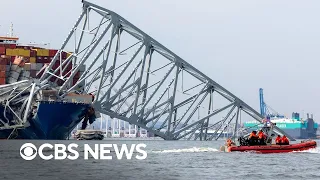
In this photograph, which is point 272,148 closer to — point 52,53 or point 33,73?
point 33,73

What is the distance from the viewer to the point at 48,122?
131 meters

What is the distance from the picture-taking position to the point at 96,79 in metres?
134

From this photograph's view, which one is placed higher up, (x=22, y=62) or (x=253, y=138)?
(x=22, y=62)

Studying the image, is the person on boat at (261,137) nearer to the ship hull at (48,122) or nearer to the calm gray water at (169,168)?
the calm gray water at (169,168)

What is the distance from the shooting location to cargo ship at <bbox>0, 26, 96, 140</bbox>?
129375 millimetres

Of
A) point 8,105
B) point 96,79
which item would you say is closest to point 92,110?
point 96,79

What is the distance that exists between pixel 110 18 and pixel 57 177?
78.0 metres

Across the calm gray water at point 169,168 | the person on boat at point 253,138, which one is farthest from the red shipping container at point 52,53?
the person on boat at point 253,138

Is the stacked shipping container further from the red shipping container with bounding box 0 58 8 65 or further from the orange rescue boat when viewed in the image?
the orange rescue boat

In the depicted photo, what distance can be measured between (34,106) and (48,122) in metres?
3.48

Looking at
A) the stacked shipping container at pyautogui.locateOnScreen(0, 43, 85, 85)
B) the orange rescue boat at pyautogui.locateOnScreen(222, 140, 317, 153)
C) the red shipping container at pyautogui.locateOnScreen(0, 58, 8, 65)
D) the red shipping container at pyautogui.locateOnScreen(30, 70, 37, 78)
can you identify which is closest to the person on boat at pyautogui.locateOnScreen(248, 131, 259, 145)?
the orange rescue boat at pyautogui.locateOnScreen(222, 140, 317, 153)

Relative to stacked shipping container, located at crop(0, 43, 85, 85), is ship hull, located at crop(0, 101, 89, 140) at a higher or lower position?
lower

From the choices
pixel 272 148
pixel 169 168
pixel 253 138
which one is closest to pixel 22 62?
pixel 253 138

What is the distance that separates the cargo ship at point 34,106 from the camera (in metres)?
129
